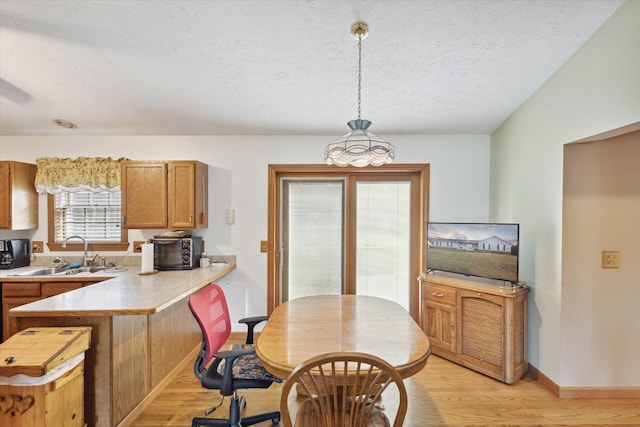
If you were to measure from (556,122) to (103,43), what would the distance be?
3.54 m

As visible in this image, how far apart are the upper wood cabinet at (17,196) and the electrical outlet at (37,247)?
188 millimetres

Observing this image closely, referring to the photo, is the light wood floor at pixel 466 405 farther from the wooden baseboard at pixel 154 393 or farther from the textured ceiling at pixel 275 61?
the textured ceiling at pixel 275 61

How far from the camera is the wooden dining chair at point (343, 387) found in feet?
3.73

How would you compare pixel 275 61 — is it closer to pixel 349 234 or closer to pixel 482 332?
pixel 349 234

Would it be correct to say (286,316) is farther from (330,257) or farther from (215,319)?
(330,257)

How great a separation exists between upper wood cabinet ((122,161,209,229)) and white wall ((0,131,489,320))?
341 millimetres

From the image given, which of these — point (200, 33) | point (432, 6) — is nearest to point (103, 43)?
point (200, 33)

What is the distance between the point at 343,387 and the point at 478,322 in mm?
2029

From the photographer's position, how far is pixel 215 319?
2.02 meters

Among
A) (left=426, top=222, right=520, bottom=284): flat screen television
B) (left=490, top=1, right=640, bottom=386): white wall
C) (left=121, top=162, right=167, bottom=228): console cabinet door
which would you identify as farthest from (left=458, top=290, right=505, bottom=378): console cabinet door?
(left=121, top=162, right=167, bottom=228): console cabinet door

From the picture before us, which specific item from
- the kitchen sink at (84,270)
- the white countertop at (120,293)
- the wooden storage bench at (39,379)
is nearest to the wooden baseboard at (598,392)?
the white countertop at (120,293)

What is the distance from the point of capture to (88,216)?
349cm

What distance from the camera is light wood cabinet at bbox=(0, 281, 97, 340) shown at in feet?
9.04

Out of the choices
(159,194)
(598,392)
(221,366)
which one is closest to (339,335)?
(221,366)
